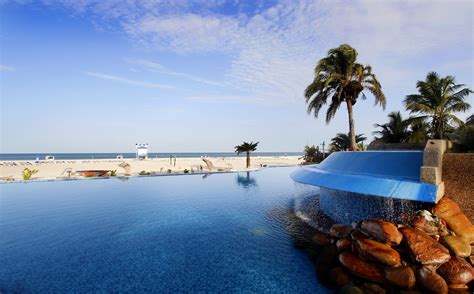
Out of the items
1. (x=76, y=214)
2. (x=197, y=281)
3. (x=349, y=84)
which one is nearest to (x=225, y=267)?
(x=197, y=281)

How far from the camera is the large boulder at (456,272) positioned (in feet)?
21.6

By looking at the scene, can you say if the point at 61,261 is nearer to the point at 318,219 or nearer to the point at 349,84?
the point at 318,219

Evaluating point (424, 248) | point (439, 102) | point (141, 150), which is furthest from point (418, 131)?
point (141, 150)

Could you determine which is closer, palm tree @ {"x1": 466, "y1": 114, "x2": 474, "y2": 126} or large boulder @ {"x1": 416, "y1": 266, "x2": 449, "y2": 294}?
large boulder @ {"x1": 416, "y1": 266, "x2": 449, "y2": 294}

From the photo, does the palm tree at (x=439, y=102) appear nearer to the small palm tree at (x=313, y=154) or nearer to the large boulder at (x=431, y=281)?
the large boulder at (x=431, y=281)

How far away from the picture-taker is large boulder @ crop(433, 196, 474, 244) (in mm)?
8141

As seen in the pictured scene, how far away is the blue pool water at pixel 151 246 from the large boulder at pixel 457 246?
3.86 meters

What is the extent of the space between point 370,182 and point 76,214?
14929 millimetres

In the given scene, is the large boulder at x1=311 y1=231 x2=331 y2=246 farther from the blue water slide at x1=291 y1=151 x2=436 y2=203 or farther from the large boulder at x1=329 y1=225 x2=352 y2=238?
the blue water slide at x1=291 y1=151 x2=436 y2=203

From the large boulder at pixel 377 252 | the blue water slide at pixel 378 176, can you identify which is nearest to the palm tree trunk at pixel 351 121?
the blue water slide at pixel 378 176

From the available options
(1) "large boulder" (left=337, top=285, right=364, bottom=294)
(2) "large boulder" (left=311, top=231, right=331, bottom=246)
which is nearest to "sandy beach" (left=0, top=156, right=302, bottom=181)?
(2) "large boulder" (left=311, top=231, right=331, bottom=246)

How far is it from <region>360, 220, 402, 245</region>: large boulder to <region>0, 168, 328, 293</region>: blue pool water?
2.12 m

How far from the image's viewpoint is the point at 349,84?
2139cm

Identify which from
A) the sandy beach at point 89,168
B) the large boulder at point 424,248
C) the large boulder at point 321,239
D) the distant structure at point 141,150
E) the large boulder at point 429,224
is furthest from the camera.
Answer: the distant structure at point 141,150
